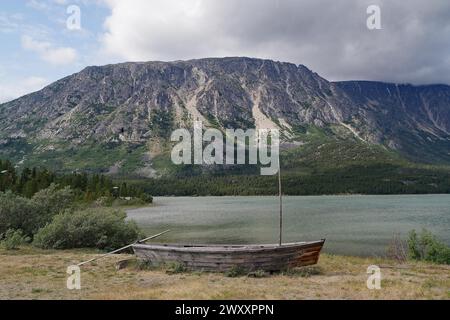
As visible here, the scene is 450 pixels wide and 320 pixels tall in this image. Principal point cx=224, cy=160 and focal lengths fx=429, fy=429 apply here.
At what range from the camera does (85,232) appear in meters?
44.9

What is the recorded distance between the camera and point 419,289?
73.8ft

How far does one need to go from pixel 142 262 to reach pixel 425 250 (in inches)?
1143

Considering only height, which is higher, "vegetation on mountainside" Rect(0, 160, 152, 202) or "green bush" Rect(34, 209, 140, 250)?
"vegetation on mountainside" Rect(0, 160, 152, 202)

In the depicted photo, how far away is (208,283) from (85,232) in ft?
80.7

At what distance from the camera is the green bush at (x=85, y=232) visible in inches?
1731

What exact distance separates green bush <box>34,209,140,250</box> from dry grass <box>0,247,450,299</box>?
9.55m

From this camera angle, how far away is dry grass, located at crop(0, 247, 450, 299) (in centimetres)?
2100

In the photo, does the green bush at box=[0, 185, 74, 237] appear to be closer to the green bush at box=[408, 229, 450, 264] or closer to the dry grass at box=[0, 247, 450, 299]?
the dry grass at box=[0, 247, 450, 299]

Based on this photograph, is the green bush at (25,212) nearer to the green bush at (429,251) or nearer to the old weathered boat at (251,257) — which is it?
the old weathered boat at (251,257)

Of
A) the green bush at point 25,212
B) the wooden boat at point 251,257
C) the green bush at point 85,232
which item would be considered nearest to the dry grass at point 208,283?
the wooden boat at point 251,257

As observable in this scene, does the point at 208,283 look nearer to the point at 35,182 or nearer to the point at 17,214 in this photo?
the point at 17,214

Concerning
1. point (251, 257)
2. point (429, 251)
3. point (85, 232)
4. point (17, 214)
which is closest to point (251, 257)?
point (251, 257)

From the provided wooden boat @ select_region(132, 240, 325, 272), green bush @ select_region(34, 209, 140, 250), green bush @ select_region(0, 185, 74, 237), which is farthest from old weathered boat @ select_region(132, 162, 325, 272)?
green bush @ select_region(0, 185, 74, 237)
